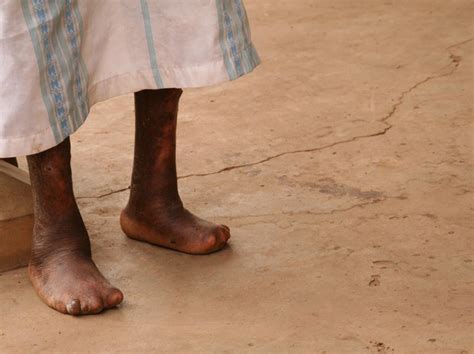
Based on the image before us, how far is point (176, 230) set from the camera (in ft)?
8.68

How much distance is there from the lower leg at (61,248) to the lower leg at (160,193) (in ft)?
0.75

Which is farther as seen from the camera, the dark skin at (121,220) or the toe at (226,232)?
the toe at (226,232)

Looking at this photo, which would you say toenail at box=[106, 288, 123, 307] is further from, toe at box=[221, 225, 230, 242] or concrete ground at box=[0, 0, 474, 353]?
toe at box=[221, 225, 230, 242]

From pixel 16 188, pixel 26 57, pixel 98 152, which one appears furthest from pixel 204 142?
pixel 26 57

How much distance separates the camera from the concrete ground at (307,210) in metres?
2.24

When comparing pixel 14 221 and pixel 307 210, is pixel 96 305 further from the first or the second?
pixel 307 210

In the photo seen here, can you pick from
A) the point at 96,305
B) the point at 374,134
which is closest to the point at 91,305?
the point at 96,305

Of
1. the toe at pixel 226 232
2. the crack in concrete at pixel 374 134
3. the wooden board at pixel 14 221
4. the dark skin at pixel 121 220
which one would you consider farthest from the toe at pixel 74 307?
the crack in concrete at pixel 374 134

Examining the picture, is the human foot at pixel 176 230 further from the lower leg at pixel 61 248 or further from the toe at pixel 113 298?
the toe at pixel 113 298

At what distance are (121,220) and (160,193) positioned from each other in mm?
155

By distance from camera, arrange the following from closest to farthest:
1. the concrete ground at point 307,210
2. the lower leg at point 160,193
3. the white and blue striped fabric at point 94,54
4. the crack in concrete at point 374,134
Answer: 1. the white and blue striped fabric at point 94,54
2. the concrete ground at point 307,210
3. the lower leg at point 160,193
4. the crack in concrete at point 374,134

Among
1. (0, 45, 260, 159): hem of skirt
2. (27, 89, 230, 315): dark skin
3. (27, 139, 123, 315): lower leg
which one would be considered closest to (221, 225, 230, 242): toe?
(27, 89, 230, 315): dark skin

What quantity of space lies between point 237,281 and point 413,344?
0.51 metres

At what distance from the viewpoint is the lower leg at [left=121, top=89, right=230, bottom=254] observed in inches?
100
